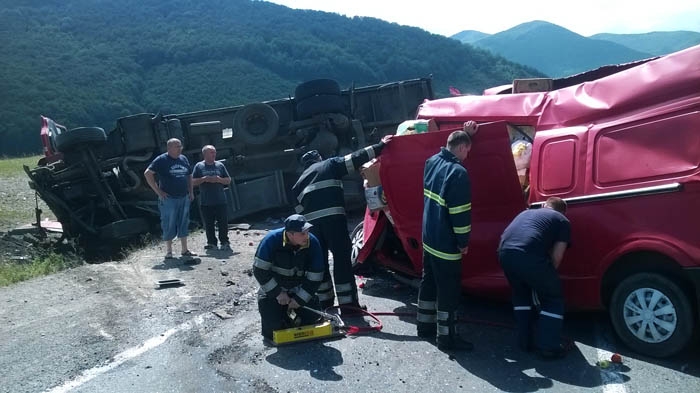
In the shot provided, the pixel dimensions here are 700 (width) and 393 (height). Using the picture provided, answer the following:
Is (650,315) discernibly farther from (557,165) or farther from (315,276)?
(315,276)

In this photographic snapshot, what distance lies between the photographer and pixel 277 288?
15.9ft

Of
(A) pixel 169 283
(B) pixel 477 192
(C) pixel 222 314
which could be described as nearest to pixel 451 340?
(B) pixel 477 192

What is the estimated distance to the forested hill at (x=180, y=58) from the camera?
46500 mm

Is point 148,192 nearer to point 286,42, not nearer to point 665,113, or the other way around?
point 665,113

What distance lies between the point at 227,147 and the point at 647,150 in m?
9.01

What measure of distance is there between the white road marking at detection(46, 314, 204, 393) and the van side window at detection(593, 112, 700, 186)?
3.68 meters

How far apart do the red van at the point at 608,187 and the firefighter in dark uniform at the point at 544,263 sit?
11.3 inches

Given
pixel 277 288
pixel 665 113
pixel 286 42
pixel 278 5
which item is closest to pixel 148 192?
pixel 277 288

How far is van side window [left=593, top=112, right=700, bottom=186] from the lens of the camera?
4051 millimetres

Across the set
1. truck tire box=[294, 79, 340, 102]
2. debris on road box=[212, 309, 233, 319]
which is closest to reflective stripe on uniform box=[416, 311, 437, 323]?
debris on road box=[212, 309, 233, 319]

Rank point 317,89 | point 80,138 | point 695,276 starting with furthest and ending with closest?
point 317,89
point 80,138
point 695,276

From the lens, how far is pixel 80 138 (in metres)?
10.5

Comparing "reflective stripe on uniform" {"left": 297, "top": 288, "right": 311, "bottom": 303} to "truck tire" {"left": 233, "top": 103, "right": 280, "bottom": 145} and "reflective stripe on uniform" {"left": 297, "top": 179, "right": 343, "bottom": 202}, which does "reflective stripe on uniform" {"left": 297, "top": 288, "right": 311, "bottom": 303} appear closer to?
"reflective stripe on uniform" {"left": 297, "top": 179, "right": 343, "bottom": 202}

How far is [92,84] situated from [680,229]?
177ft
